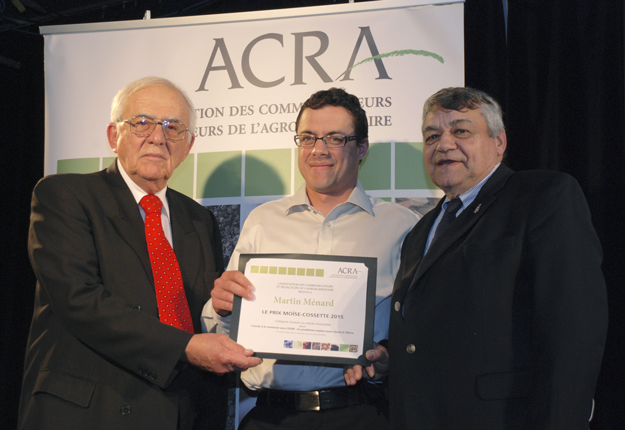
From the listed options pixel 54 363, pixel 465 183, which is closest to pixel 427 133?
pixel 465 183

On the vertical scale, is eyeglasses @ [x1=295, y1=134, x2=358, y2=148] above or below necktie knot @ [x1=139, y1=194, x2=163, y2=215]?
above

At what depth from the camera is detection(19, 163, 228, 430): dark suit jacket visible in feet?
7.07

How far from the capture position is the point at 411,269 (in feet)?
7.23

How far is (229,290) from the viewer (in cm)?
224

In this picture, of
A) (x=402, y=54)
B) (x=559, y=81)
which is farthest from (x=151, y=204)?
(x=559, y=81)

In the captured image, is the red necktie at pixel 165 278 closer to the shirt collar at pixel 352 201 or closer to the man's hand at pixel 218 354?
the man's hand at pixel 218 354

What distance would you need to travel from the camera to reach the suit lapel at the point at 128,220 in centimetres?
240

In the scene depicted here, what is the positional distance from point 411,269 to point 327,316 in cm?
43

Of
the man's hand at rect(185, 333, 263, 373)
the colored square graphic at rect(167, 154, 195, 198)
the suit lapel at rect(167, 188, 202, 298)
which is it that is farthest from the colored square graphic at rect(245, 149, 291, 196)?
the man's hand at rect(185, 333, 263, 373)

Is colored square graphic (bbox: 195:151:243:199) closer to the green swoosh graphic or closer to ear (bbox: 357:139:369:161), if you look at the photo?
the green swoosh graphic

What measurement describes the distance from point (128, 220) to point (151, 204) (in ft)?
0.60

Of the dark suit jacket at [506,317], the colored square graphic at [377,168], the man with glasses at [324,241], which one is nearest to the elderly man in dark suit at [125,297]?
the man with glasses at [324,241]

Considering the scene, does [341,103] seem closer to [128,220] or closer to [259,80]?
[259,80]

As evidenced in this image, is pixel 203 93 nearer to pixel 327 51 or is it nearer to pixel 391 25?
pixel 327 51
